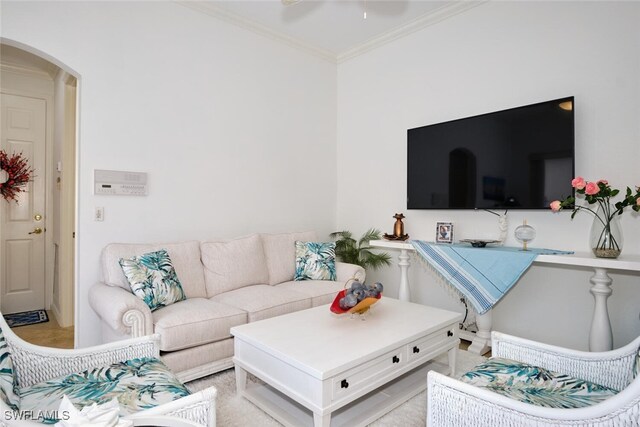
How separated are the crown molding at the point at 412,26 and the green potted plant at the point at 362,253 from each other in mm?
2137

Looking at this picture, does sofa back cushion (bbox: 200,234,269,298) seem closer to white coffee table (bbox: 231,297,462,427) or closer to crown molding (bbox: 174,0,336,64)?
white coffee table (bbox: 231,297,462,427)

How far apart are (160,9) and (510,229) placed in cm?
362

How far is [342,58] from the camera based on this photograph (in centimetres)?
459

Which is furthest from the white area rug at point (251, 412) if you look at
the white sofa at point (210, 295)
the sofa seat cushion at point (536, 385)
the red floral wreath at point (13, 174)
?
the red floral wreath at point (13, 174)

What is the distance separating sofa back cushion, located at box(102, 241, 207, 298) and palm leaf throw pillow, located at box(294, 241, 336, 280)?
0.96m

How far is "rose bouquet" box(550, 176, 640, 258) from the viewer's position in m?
2.34

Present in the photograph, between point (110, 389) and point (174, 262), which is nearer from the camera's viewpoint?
point (110, 389)

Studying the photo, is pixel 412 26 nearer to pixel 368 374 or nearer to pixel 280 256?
pixel 280 256

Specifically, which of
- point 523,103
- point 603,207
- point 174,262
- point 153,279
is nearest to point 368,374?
point 153,279

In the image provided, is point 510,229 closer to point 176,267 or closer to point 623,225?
point 623,225

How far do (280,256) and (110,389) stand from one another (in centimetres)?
225

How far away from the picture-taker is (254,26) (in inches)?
150

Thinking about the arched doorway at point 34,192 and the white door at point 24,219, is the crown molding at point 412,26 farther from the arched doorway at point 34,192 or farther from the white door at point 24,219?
the white door at point 24,219

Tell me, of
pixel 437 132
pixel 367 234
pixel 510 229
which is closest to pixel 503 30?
pixel 437 132
